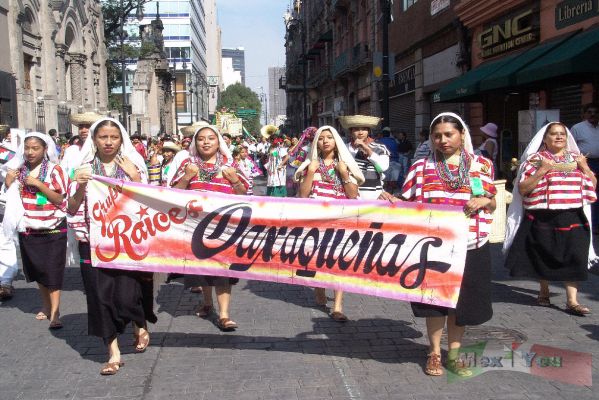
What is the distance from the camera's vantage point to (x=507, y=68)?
1329cm

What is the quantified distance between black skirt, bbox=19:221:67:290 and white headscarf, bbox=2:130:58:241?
0.13 metres

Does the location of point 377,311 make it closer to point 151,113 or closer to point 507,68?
point 507,68

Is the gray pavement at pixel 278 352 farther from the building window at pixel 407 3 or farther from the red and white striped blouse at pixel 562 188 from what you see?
the building window at pixel 407 3

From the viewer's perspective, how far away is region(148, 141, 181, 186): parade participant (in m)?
11.4

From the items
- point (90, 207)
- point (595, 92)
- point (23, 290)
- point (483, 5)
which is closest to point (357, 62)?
point (483, 5)

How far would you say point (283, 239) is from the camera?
4750mm

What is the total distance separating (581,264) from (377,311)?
1942 millimetres

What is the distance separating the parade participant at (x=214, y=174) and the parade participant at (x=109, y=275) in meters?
0.69

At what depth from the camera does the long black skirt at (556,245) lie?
5.98 metres

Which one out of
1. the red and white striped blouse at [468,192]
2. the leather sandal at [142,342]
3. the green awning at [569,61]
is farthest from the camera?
the green awning at [569,61]

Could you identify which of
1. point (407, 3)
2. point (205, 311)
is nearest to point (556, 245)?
point (205, 311)

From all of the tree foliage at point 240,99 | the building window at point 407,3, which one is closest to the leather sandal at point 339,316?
the building window at point 407,3

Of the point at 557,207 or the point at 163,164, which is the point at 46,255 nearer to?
the point at 557,207

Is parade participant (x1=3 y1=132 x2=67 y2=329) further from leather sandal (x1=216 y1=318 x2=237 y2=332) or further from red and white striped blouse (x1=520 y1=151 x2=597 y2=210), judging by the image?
red and white striped blouse (x1=520 y1=151 x2=597 y2=210)
